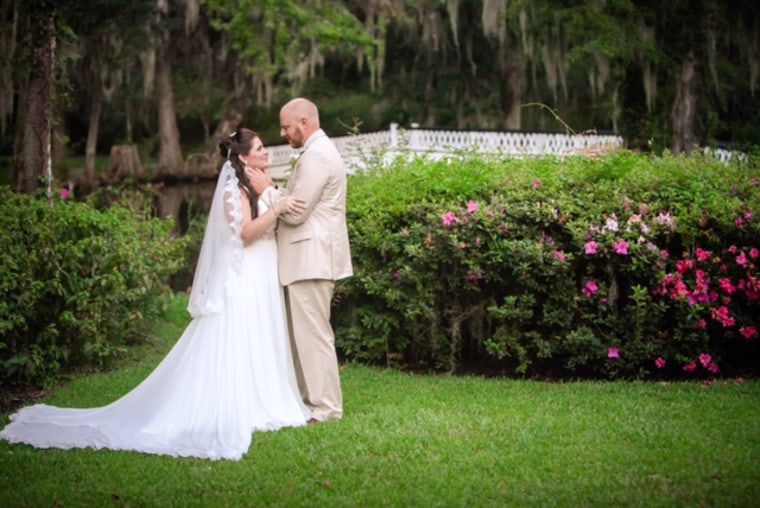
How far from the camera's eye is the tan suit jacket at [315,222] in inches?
237

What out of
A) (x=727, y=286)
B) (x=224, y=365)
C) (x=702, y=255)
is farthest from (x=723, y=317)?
(x=224, y=365)

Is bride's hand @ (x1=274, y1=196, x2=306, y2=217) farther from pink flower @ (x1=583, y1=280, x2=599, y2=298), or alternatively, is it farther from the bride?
pink flower @ (x1=583, y1=280, x2=599, y2=298)

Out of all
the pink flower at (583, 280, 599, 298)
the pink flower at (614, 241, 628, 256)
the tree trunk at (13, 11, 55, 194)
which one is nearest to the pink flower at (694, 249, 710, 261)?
the pink flower at (614, 241, 628, 256)

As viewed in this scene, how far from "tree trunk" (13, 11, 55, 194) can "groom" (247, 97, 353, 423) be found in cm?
591

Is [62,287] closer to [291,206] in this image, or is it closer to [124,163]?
[291,206]

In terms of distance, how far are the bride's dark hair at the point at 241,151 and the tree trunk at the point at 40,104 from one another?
5648 millimetres

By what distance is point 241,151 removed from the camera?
6219mm

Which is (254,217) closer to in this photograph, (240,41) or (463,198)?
(463,198)

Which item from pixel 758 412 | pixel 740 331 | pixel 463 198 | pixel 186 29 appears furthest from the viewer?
pixel 186 29

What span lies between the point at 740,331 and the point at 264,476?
412 centimetres

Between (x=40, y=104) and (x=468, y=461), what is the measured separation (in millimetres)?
8357

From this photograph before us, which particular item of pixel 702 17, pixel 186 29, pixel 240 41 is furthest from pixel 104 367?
pixel 186 29

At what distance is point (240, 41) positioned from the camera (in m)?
28.7

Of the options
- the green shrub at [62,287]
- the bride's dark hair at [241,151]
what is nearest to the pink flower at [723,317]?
the bride's dark hair at [241,151]
